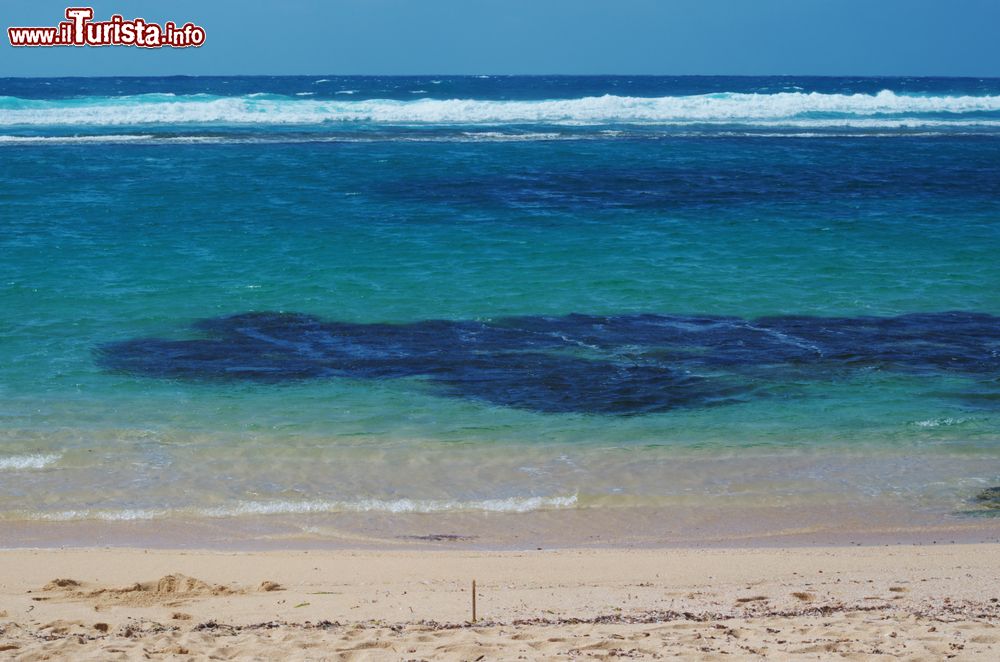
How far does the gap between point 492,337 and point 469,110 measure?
4203cm

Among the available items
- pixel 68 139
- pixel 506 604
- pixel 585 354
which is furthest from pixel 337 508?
pixel 68 139

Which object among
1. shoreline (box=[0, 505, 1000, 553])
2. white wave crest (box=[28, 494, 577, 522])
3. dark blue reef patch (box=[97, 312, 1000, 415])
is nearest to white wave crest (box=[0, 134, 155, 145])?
dark blue reef patch (box=[97, 312, 1000, 415])

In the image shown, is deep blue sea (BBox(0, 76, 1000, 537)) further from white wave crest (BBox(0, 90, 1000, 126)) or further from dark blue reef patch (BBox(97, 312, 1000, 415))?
white wave crest (BBox(0, 90, 1000, 126))

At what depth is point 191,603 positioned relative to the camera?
725 centimetres

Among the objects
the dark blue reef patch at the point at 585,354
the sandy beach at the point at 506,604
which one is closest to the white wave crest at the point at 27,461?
the sandy beach at the point at 506,604

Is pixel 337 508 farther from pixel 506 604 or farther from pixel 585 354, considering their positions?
pixel 585 354

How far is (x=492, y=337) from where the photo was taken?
14.9m

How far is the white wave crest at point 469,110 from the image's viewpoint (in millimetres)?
48625

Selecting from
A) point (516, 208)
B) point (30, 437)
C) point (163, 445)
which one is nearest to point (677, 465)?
point (163, 445)

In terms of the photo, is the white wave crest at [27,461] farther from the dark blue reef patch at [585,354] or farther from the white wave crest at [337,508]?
the dark blue reef patch at [585,354]

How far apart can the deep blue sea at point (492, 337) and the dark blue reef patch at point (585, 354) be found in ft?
0.19

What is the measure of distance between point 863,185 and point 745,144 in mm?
10441

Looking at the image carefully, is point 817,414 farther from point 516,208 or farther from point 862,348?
point 516,208

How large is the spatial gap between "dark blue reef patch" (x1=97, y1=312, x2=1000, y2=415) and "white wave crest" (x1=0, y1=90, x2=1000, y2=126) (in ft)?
111
